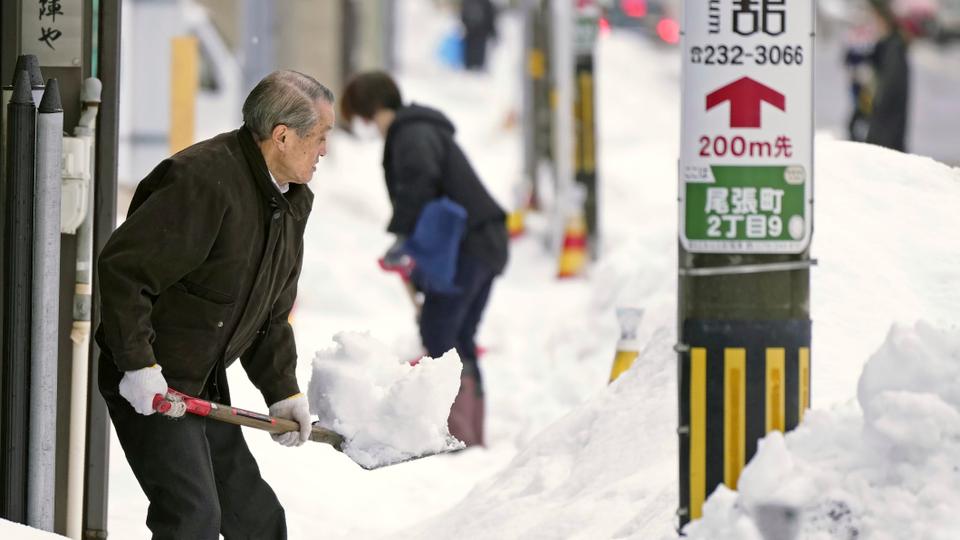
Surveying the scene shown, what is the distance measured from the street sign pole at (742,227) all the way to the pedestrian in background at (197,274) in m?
1.03

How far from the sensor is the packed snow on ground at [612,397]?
13.5 feet

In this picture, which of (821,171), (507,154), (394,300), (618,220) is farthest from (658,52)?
(821,171)

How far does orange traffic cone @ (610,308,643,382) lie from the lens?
7.26 meters

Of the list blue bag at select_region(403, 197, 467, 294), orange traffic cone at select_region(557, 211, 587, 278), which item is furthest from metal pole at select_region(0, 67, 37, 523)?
orange traffic cone at select_region(557, 211, 587, 278)

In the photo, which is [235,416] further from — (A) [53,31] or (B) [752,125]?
(B) [752,125]

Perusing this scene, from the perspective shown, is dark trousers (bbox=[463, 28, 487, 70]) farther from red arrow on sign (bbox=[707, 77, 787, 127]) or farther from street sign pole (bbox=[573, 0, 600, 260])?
red arrow on sign (bbox=[707, 77, 787, 127])

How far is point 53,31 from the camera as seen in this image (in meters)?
5.17

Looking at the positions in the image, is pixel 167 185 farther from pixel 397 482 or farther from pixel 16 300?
pixel 397 482

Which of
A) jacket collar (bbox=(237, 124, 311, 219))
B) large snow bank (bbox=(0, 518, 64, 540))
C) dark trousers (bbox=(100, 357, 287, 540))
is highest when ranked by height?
jacket collar (bbox=(237, 124, 311, 219))

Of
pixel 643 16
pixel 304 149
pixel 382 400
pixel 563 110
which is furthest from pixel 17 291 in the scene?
pixel 643 16

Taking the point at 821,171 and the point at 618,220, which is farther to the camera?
the point at 618,220

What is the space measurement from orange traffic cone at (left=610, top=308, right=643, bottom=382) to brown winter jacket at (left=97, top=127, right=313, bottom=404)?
257 cm

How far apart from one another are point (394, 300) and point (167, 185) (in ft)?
27.5

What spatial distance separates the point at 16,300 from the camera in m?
4.93
